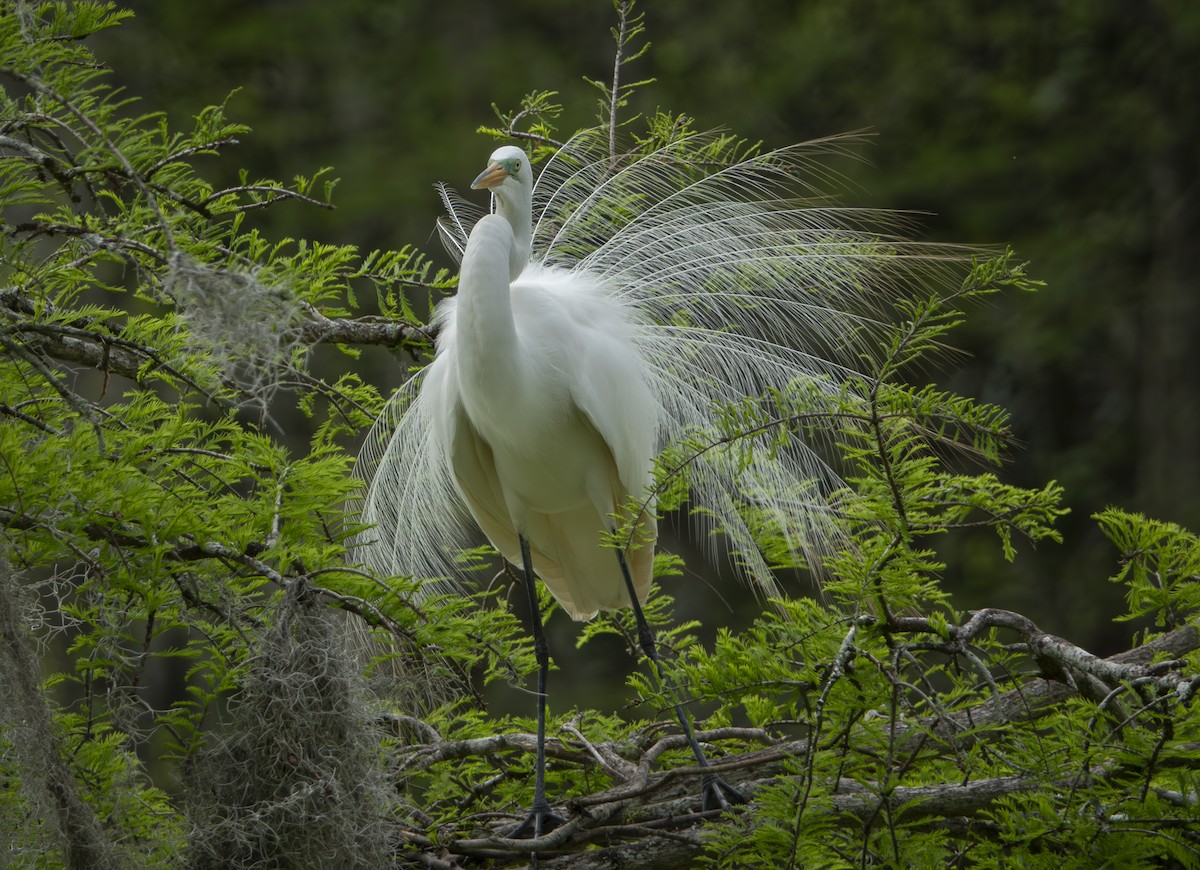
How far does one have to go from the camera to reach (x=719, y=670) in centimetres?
171

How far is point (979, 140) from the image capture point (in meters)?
7.21

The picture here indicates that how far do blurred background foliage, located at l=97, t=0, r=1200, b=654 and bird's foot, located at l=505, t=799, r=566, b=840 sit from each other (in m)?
4.48

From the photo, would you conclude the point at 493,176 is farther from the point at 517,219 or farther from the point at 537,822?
the point at 537,822

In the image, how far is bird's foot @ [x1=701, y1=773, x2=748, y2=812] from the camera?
211cm

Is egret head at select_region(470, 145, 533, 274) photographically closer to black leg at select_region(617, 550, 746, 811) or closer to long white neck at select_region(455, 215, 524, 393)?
long white neck at select_region(455, 215, 524, 393)

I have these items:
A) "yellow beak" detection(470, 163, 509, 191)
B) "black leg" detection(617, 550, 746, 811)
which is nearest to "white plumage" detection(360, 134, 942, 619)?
"yellow beak" detection(470, 163, 509, 191)

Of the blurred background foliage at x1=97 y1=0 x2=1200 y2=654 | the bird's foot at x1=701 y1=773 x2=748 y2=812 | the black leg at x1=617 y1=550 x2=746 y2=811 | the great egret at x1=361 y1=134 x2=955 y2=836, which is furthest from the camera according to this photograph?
the blurred background foliage at x1=97 y1=0 x2=1200 y2=654

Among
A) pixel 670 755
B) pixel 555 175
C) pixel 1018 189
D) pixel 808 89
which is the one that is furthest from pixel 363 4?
pixel 670 755

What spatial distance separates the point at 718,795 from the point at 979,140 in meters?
5.76

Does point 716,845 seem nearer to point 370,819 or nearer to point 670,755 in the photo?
point 370,819

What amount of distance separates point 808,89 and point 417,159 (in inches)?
79.9

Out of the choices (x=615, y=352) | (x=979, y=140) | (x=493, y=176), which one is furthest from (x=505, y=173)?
(x=979, y=140)

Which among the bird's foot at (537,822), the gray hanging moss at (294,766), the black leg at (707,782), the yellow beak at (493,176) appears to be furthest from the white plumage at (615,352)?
the gray hanging moss at (294,766)

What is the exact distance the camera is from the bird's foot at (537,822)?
2.24 meters
